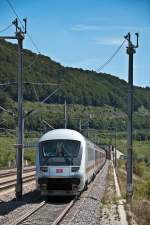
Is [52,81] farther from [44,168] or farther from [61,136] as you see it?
[44,168]

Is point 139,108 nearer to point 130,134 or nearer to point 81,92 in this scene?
point 81,92

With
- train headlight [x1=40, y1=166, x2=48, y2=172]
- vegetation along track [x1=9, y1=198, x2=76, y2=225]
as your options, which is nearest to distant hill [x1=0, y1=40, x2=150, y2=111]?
train headlight [x1=40, y1=166, x2=48, y2=172]

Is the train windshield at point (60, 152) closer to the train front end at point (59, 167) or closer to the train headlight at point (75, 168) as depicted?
the train front end at point (59, 167)

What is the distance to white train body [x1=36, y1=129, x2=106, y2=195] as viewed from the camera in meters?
21.7

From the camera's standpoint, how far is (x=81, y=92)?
106m

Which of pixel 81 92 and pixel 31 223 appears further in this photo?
pixel 81 92

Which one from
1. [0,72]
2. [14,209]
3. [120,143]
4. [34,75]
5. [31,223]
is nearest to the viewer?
[31,223]

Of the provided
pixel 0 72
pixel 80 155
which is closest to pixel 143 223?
pixel 80 155

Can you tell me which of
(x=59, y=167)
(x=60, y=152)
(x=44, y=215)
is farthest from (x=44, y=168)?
(x=44, y=215)

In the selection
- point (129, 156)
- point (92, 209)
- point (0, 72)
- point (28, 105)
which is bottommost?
point (92, 209)

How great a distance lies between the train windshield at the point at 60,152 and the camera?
22.0 metres

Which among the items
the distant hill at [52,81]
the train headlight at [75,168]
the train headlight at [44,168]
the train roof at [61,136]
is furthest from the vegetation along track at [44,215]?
the distant hill at [52,81]

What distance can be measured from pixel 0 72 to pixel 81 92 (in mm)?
18867

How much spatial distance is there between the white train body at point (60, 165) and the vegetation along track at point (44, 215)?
852 millimetres
